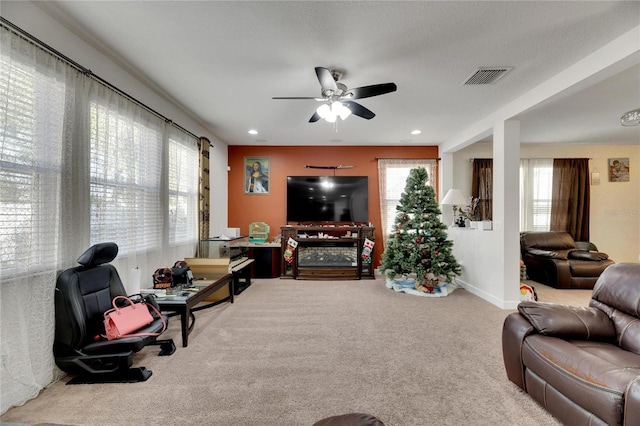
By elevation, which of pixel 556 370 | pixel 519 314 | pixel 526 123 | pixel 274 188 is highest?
pixel 526 123

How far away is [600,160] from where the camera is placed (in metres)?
5.72

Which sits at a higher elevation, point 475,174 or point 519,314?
point 475,174

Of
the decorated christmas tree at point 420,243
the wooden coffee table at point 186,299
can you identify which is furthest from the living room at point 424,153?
the decorated christmas tree at point 420,243

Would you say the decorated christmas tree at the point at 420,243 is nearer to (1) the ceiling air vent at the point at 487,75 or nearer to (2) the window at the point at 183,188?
(1) the ceiling air vent at the point at 487,75

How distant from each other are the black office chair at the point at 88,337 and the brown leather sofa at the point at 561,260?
19.4 ft

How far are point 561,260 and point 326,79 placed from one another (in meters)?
5.04

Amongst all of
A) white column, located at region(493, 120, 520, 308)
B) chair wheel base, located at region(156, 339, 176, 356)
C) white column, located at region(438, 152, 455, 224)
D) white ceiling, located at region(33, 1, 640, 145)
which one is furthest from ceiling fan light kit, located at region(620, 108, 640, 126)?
chair wheel base, located at region(156, 339, 176, 356)

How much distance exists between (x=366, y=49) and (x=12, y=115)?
2631 mm

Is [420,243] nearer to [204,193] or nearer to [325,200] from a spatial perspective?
[325,200]

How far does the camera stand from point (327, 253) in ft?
18.0

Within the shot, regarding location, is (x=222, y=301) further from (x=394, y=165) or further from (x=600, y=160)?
(x=600, y=160)

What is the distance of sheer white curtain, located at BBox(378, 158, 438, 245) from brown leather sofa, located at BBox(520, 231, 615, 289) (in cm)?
218

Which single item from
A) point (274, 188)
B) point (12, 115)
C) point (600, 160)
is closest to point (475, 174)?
point (600, 160)

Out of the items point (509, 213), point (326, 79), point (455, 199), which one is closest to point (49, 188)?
point (326, 79)
